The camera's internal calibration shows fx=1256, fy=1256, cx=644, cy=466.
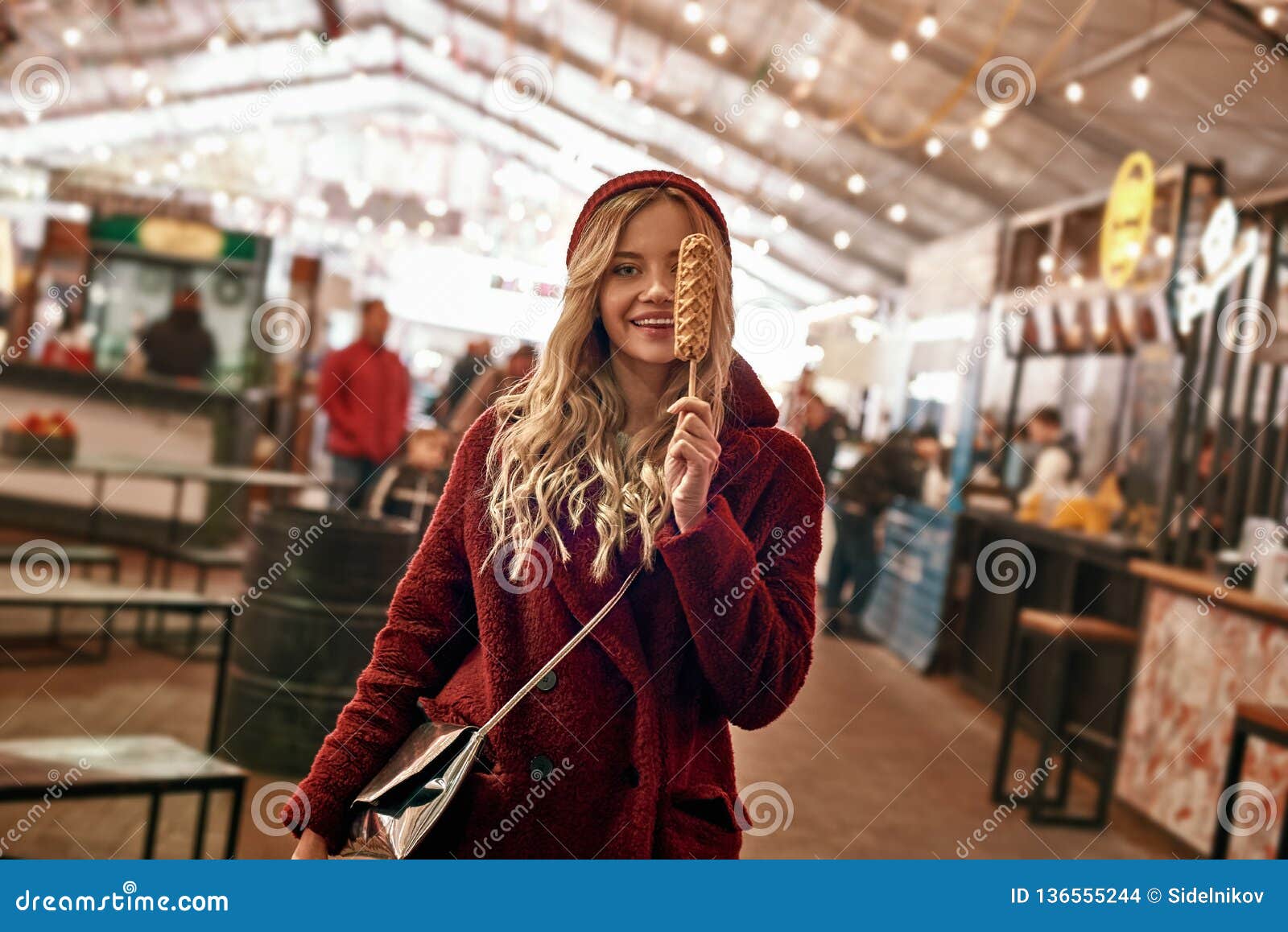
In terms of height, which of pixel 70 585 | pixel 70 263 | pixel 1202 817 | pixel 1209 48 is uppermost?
pixel 1209 48

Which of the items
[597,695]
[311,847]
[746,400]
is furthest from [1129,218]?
[311,847]

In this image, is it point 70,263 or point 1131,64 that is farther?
point 70,263

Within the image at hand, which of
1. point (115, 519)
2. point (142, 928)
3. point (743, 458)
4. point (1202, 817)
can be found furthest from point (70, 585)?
point (115, 519)

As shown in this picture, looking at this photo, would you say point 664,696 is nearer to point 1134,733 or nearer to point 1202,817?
point 1202,817

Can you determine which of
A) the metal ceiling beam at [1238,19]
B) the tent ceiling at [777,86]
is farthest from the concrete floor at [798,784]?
the metal ceiling beam at [1238,19]

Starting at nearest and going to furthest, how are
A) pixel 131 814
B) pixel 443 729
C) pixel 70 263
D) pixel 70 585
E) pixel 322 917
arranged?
1. pixel 322 917
2. pixel 443 729
3. pixel 131 814
4. pixel 70 585
5. pixel 70 263

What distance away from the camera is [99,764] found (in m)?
2.67

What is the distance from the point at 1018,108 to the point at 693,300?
805 cm

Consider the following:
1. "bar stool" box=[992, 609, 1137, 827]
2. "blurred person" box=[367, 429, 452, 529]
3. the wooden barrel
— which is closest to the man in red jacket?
"blurred person" box=[367, 429, 452, 529]

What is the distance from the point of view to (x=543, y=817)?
1461 millimetres

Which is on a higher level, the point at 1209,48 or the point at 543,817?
the point at 1209,48

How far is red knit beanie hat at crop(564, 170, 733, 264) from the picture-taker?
1.44 metres

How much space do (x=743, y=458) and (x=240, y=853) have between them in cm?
243

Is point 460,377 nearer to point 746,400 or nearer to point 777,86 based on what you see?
point 746,400
